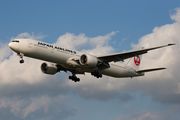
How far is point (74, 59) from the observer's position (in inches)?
1432

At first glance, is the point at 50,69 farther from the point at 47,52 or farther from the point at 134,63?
the point at 134,63

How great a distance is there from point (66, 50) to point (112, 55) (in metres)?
6.92

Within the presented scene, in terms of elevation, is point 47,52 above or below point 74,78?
above

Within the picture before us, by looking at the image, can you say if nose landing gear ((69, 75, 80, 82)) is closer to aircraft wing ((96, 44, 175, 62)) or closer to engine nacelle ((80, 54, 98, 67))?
aircraft wing ((96, 44, 175, 62))

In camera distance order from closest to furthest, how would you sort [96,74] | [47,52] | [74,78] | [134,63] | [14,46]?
[14,46], [47,52], [96,74], [74,78], [134,63]

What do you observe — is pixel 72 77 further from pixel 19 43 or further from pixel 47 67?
pixel 19 43

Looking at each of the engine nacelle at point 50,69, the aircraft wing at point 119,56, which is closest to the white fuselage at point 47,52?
the aircraft wing at point 119,56

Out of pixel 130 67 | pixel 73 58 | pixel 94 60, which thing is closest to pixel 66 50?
pixel 73 58

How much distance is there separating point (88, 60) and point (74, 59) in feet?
6.77

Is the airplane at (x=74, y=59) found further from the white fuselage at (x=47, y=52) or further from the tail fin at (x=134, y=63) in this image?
the tail fin at (x=134, y=63)

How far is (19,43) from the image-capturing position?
33.4 meters

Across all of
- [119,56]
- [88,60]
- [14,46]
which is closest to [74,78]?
[88,60]

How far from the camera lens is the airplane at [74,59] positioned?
33.6 meters

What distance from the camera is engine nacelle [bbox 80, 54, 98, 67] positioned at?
118ft
